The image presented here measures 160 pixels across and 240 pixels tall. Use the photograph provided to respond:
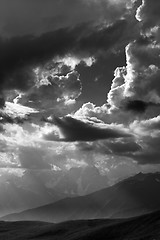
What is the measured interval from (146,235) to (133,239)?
369 inches

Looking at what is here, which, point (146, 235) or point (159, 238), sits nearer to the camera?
point (159, 238)

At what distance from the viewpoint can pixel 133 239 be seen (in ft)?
637

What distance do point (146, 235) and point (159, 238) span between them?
16.1 m

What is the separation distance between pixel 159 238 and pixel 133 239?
1515 centimetres

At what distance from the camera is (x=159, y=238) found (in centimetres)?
18450

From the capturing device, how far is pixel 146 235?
200 metres
